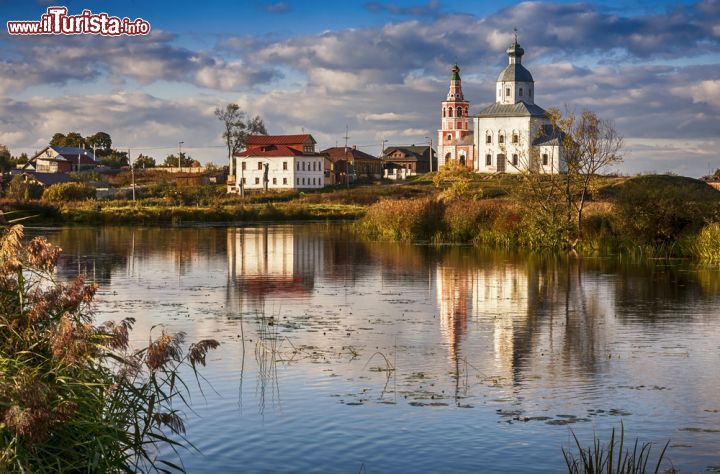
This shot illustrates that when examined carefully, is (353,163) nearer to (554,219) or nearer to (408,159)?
(408,159)

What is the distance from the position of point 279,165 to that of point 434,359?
129m

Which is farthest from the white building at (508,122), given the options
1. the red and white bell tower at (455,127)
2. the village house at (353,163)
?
the village house at (353,163)

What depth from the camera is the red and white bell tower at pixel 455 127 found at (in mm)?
165750

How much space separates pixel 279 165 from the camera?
14562 cm

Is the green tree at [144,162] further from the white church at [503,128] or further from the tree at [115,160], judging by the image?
the white church at [503,128]

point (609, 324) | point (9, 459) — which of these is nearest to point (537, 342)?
point (609, 324)

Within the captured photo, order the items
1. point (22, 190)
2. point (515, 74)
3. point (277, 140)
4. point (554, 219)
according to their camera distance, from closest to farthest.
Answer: point (554, 219), point (22, 190), point (277, 140), point (515, 74)

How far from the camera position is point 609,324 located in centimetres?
2308

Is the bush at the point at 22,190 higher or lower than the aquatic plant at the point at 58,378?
higher

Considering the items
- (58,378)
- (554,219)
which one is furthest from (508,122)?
(58,378)

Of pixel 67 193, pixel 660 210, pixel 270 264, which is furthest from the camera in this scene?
pixel 67 193

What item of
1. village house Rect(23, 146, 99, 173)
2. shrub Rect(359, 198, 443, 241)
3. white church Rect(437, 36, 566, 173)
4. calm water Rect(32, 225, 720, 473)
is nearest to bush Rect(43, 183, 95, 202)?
shrub Rect(359, 198, 443, 241)

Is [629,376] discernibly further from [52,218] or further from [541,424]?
[52,218]

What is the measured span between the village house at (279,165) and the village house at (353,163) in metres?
10.1
